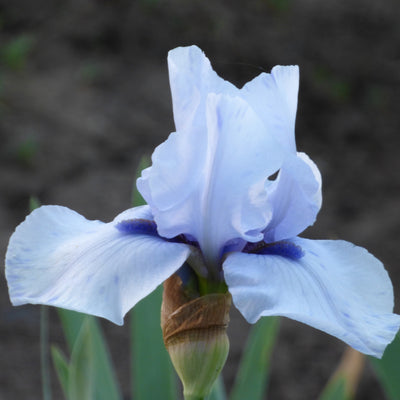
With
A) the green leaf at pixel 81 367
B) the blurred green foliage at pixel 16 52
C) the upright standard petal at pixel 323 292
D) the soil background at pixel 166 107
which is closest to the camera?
the upright standard petal at pixel 323 292

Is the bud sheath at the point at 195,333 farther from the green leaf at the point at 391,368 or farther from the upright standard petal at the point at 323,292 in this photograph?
the green leaf at the point at 391,368

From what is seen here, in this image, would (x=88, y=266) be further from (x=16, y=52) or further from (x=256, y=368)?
(x=16, y=52)

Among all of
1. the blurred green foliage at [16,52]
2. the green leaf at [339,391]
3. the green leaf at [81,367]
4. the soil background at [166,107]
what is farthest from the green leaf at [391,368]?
the blurred green foliage at [16,52]

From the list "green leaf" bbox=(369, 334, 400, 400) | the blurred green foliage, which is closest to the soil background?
the blurred green foliage

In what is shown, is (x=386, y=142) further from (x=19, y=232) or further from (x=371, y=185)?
(x=19, y=232)

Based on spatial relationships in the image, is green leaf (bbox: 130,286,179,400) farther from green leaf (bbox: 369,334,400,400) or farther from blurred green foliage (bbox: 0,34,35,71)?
blurred green foliage (bbox: 0,34,35,71)

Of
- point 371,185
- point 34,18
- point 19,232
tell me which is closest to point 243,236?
point 19,232
